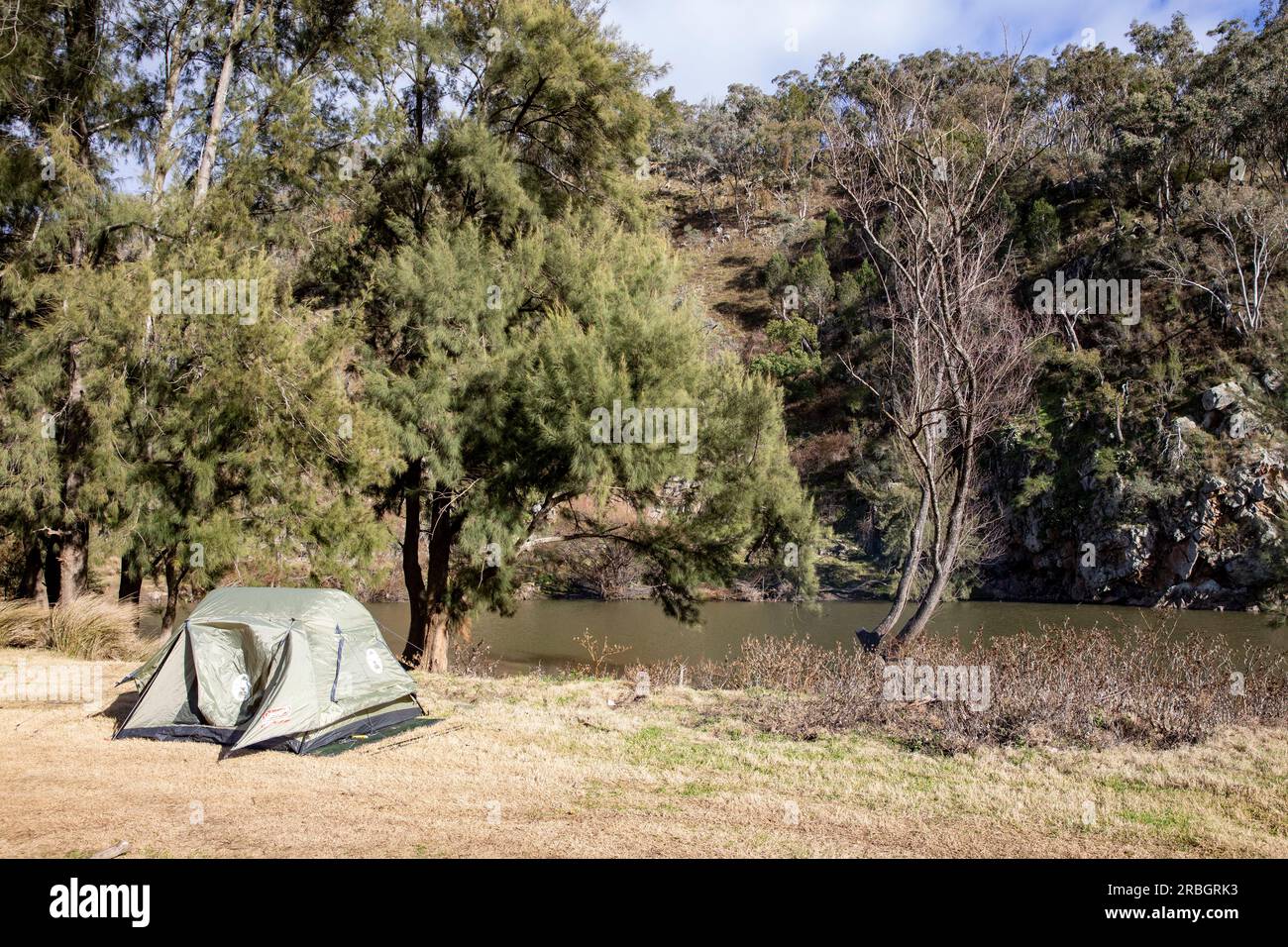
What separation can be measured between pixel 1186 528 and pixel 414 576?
84.2ft

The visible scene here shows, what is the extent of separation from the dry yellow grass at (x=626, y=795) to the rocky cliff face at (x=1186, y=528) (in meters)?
23.8

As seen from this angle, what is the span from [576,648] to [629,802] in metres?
15.7

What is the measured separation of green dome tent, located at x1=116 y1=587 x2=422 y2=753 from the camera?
7617 millimetres

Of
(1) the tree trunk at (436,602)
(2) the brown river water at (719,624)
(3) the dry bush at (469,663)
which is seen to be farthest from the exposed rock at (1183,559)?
(1) the tree trunk at (436,602)

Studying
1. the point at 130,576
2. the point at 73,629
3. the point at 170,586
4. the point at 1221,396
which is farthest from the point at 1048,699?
the point at 1221,396

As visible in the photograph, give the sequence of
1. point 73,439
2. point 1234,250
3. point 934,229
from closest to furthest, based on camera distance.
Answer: point 73,439 → point 934,229 → point 1234,250

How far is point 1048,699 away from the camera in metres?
8.26

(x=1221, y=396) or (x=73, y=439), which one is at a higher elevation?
(x=1221, y=396)

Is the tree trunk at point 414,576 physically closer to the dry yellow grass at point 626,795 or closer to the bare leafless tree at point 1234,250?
the dry yellow grass at point 626,795

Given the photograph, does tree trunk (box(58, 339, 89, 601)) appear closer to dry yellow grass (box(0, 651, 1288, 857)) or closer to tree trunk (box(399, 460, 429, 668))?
dry yellow grass (box(0, 651, 1288, 857))

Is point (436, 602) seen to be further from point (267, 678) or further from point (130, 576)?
point (267, 678)

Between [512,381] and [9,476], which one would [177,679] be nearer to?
[9,476]
